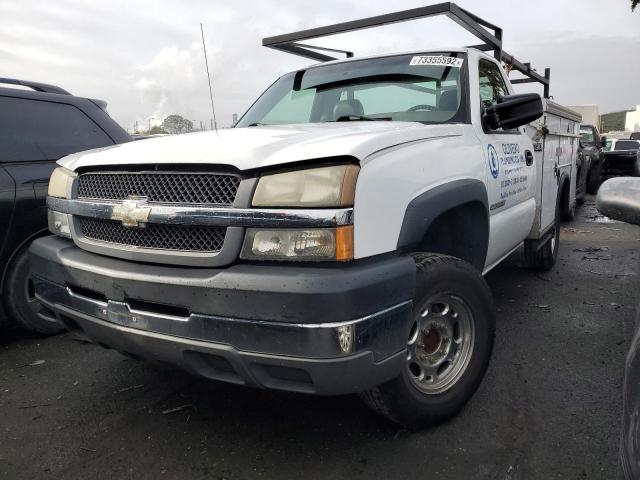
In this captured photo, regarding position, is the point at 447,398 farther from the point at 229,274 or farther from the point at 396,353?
the point at 229,274

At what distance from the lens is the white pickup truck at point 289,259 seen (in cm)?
187

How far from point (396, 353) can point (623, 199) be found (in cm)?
95

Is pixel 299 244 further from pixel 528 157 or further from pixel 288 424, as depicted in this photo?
pixel 528 157

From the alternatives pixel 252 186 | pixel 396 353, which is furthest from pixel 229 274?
pixel 396 353

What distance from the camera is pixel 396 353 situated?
203 centimetres

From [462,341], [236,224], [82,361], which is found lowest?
[82,361]

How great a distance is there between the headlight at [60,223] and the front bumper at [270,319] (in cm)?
51

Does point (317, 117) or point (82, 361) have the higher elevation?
point (317, 117)

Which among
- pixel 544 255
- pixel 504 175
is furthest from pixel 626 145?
pixel 504 175

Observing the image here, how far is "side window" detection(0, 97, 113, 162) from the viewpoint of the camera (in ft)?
12.1

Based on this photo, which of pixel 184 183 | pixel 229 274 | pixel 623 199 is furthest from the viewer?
pixel 184 183

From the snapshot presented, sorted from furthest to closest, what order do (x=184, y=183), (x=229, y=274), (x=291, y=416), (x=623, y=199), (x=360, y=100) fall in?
(x=360, y=100) < (x=291, y=416) < (x=184, y=183) < (x=229, y=274) < (x=623, y=199)

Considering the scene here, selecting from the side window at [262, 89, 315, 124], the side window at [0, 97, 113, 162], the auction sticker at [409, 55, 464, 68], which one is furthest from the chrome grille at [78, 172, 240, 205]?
the auction sticker at [409, 55, 464, 68]

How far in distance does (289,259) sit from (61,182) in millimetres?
1455
